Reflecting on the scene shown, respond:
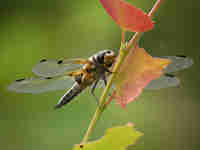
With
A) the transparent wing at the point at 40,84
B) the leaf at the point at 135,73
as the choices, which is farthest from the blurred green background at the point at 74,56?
the leaf at the point at 135,73

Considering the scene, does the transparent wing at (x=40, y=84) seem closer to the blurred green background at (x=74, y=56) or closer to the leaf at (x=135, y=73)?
the leaf at (x=135, y=73)

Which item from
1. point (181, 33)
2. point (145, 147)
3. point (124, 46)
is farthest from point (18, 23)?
point (124, 46)

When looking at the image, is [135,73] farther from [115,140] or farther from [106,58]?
[106,58]

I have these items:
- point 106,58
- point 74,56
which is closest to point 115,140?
point 106,58

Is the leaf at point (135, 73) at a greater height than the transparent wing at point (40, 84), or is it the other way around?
the leaf at point (135, 73)

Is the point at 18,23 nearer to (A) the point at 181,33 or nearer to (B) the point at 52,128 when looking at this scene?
(B) the point at 52,128

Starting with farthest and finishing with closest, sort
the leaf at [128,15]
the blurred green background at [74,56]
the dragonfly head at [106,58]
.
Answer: the blurred green background at [74,56] → the dragonfly head at [106,58] → the leaf at [128,15]
